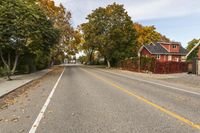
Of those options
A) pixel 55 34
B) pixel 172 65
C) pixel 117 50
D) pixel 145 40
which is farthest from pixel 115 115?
pixel 145 40

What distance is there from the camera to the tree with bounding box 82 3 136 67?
58062 mm

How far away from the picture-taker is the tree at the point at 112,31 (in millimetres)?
58062

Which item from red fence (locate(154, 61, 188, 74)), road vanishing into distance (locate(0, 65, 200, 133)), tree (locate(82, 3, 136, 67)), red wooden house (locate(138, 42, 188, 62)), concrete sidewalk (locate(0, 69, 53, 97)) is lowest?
road vanishing into distance (locate(0, 65, 200, 133))

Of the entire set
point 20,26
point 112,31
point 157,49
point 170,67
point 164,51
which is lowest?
point 170,67

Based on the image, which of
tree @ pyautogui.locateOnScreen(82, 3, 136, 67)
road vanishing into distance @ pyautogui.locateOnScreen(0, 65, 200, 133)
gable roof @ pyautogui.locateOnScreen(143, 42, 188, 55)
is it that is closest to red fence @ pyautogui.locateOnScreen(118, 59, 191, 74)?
tree @ pyautogui.locateOnScreen(82, 3, 136, 67)

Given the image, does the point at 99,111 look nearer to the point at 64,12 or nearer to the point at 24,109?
the point at 24,109

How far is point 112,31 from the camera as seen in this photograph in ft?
189

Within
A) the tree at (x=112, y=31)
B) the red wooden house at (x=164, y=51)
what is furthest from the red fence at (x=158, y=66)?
the red wooden house at (x=164, y=51)

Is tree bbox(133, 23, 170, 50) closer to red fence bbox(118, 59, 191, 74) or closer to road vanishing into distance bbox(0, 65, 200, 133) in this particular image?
red fence bbox(118, 59, 191, 74)

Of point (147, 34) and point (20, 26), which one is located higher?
point (147, 34)

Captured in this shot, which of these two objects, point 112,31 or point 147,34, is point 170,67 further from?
point 147,34

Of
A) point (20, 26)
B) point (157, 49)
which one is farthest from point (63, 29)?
point (20, 26)

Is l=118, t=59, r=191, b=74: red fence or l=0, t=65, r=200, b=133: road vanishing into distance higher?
l=118, t=59, r=191, b=74: red fence

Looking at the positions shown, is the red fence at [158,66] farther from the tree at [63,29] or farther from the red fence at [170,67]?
the tree at [63,29]
